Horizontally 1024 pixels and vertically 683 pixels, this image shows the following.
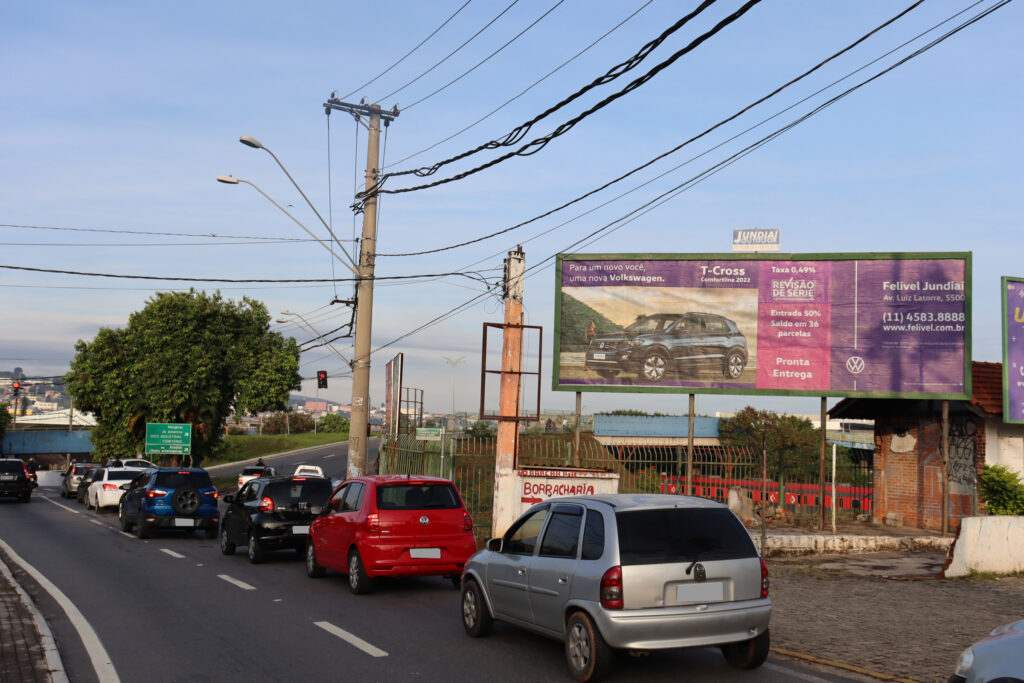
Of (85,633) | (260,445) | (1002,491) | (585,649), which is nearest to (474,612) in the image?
(585,649)

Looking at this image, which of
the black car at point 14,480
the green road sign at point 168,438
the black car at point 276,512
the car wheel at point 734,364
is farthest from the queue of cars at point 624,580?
the green road sign at point 168,438

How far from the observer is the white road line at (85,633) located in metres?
8.29

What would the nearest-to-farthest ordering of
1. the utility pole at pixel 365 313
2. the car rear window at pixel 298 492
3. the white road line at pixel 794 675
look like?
1. the white road line at pixel 794 675
2. the car rear window at pixel 298 492
3. the utility pole at pixel 365 313

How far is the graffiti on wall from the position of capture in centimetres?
2119

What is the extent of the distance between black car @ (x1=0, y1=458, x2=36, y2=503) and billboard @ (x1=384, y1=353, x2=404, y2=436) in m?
14.8

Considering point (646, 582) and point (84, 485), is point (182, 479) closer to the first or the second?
point (84, 485)

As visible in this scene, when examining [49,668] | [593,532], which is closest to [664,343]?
[593,532]

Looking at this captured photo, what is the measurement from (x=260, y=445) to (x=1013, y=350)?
77.6m

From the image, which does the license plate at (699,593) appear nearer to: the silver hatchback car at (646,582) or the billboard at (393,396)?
the silver hatchback car at (646,582)

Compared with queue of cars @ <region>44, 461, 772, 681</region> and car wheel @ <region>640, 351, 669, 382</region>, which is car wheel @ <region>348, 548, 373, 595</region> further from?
car wheel @ <region>640, 351, 669, 382</region>

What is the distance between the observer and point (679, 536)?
793 centimetres

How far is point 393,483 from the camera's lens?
1323 cm

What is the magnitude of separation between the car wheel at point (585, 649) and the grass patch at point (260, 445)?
67.1 metres

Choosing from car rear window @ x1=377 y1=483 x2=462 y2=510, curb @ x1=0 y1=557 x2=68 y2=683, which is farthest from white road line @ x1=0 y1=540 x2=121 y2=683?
car rear window @ x1=377 y1=483 x2=462 y2=510
